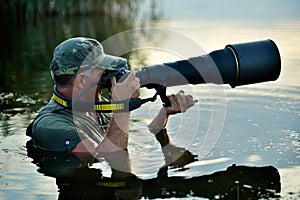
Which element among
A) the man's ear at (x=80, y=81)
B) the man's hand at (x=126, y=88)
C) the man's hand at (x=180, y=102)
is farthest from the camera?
the man's hand at (x=180, y=102)

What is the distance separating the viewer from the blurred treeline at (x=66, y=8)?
47.1ft

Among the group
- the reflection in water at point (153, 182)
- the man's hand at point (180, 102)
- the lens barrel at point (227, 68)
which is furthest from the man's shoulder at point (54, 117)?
the man's hand at point (180, 102)

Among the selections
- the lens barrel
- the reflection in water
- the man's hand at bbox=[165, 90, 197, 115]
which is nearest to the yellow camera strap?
the lens barrel

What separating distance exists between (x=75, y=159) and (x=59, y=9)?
1187 cm

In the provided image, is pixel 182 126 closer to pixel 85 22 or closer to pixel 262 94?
pixel 262 94

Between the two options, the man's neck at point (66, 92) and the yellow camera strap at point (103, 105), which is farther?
the man's neck at point (66, 92)

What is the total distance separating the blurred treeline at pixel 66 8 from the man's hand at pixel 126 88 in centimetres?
1085

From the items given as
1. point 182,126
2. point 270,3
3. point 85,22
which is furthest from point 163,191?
point 270,3

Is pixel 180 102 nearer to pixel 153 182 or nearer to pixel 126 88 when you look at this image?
pixel 126 88

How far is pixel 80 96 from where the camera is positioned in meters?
3.51

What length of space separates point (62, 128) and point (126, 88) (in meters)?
0.45

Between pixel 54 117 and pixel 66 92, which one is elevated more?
pixel 66 92

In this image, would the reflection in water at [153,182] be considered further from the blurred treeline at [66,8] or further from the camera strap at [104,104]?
the blurred treeline at [66,8]

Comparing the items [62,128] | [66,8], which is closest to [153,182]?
[62,128]
